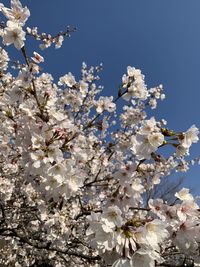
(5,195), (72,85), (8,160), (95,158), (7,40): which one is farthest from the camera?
(5,195)

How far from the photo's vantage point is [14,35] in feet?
7.86

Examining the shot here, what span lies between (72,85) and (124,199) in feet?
5.79

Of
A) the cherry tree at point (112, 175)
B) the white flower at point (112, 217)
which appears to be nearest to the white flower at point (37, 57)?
the cherry tree at point (112, 175)

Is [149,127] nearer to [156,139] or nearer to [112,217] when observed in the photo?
[156,139]

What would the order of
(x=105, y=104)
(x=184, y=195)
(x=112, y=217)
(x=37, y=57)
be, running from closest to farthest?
(x=112, y=217), (x=184, y=195), (x=37, y=57), (x=105, y=104)

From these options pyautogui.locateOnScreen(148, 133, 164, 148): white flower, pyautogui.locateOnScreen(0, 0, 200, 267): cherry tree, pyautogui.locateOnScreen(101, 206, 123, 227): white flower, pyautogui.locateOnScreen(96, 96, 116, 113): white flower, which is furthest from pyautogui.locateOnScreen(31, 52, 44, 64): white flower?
pyautogui.locateOnScreen(101, 206, 123, 227): white flower

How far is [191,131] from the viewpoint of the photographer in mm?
2488

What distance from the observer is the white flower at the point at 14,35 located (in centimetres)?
237

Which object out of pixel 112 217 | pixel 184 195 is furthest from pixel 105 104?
pixel 112 217

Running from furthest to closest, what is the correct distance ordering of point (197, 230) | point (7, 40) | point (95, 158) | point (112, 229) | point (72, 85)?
1. point (95, 158)
2. point (72, 85)
3. point (7, 40)
4. point (197, 230)
5. point (112, 229)

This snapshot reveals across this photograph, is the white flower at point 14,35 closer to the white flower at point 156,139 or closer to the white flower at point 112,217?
the white flower at point 156,139

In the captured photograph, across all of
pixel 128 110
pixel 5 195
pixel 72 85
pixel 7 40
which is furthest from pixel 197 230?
pixel 5 195

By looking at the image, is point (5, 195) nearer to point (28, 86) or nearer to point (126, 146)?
point (126, 146)

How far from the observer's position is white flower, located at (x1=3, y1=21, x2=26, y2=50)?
7.79 ft
